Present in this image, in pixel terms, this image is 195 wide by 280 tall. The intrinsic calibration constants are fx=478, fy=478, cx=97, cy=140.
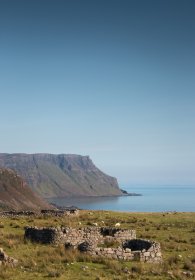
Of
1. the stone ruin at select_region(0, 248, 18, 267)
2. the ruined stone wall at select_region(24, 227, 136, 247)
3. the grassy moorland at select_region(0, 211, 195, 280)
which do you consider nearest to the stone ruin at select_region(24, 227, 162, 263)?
the ruined stone wall at select_region(24, 227, 136, 247)

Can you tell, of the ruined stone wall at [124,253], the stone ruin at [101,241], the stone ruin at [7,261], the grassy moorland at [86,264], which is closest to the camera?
the grassy moorland at [86,264]

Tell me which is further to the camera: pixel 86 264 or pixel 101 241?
pixel 101 241

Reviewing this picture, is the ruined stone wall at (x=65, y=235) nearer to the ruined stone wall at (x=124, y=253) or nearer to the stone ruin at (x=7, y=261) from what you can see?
the ruined stone wall at (x=124, y=253)

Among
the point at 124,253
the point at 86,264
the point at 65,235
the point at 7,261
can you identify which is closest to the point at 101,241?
the point at 65,235

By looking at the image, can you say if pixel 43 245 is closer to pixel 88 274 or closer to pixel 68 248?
pixel 68 248

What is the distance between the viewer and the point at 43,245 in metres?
26.0

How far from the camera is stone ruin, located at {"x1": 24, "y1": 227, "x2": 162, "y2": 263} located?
2200 centimetres

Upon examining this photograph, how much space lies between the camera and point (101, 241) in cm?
2662

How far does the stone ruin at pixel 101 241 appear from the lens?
72.2ft

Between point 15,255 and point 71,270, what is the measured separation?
13.9 ft

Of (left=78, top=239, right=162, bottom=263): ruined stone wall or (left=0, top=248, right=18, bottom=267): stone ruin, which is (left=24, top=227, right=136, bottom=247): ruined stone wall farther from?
(left=0, top=248, right=18, bottom=267): stone ruin

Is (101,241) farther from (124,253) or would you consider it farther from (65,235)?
(124,253)

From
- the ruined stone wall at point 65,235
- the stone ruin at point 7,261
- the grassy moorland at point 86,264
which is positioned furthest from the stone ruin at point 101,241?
the stone ruin at point 7,261

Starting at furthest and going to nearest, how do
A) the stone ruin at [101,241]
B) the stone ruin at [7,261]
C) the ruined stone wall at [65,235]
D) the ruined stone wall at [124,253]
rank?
the ruined stone wall at [65,235], the stone ruin at [101,241], the ruined stone wall at [124,253], the stone ruin at [7,261]
